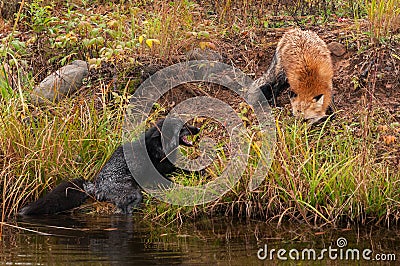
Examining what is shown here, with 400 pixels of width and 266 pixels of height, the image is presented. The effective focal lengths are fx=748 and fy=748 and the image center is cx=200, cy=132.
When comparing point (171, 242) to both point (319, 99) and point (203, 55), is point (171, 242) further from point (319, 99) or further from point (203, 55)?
point (203, 55)

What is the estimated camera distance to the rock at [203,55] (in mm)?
9828

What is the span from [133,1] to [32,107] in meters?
3.59

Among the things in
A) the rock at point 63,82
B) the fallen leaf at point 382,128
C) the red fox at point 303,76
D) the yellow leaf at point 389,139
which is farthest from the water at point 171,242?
the rock at point 63,82

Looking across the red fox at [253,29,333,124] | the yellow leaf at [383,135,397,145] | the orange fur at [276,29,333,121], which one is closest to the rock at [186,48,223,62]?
the red fox at [253,29,333,124]

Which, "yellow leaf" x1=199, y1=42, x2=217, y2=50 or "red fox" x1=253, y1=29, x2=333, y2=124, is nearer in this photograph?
"red fox" x1=253, y1=29, x2=333, y2=124

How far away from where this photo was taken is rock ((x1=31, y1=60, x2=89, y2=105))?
903 cm

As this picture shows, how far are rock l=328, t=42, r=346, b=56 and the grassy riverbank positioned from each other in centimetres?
7

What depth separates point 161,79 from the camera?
31.5ft

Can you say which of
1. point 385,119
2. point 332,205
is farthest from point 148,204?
point 385,119

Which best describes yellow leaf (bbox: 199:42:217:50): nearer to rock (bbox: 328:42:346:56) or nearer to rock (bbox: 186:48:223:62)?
rock (bbox: 186:48:223:62)

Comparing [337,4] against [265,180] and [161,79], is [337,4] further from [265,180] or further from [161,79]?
[265,180]

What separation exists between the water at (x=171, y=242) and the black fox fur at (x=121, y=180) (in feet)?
1.04

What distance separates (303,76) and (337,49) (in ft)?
5.58

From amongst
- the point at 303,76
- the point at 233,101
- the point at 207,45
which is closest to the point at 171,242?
the point at 303,76
